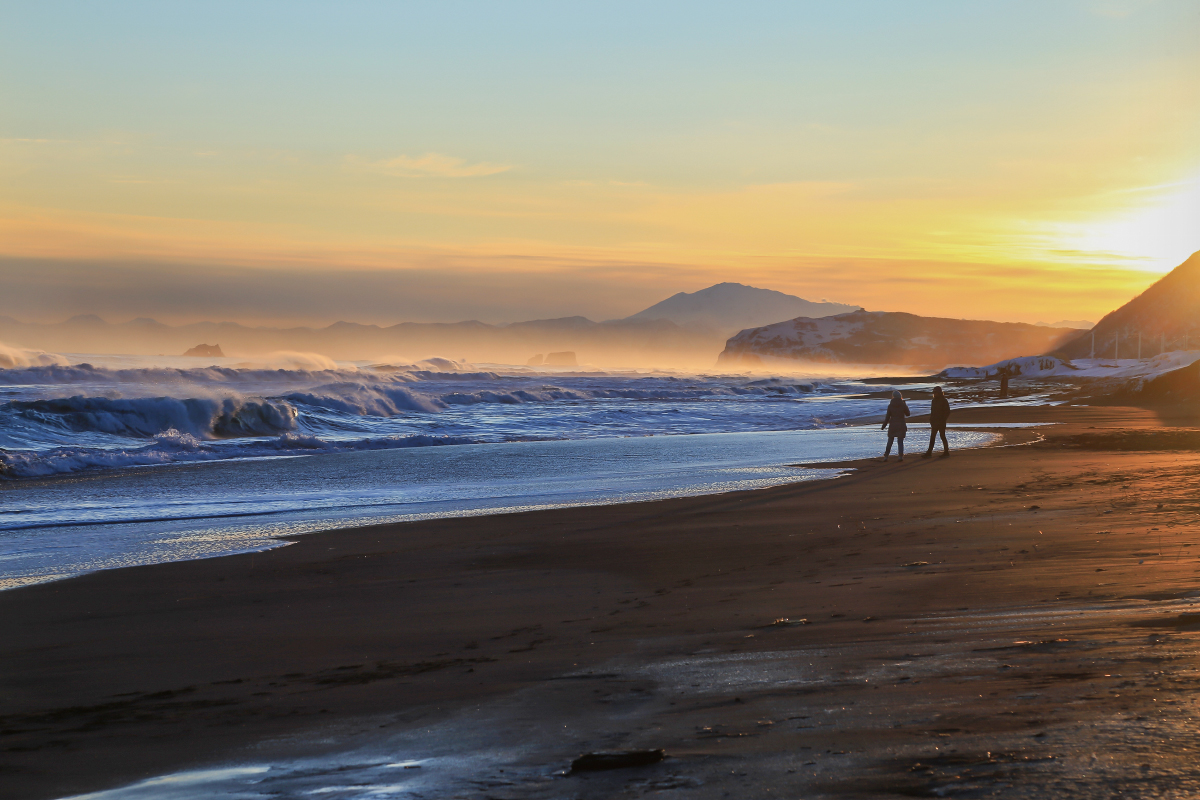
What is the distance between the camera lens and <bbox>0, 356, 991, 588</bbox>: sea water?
1032 cm

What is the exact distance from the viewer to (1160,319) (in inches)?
4134

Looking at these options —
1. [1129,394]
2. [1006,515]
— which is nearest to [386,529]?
[1006,515]

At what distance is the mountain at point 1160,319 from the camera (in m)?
101

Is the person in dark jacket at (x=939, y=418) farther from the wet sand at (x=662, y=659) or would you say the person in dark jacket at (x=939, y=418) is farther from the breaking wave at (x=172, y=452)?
the breaking wave at (x=172, y=452)

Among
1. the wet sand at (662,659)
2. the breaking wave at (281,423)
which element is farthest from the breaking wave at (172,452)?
the wet sand at (662,659)

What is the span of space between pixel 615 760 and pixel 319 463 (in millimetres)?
16364

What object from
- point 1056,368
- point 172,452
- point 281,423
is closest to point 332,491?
point 172,452

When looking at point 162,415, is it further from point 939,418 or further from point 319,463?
point 939,418

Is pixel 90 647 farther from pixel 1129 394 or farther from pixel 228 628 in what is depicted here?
pixel 1129 394

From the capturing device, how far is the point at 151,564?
26.5 ft

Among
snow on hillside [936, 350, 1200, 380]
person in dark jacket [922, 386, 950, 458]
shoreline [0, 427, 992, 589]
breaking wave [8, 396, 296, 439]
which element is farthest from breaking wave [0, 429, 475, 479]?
snow on hillside [936, 350, 1200, 380]

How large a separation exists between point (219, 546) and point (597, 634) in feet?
18.0

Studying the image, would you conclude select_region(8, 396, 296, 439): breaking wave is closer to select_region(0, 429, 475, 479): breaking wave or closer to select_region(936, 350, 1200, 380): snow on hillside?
select_region(0, 429, 475, 479): breaking wave

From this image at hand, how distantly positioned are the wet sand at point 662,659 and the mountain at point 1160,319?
107 m
